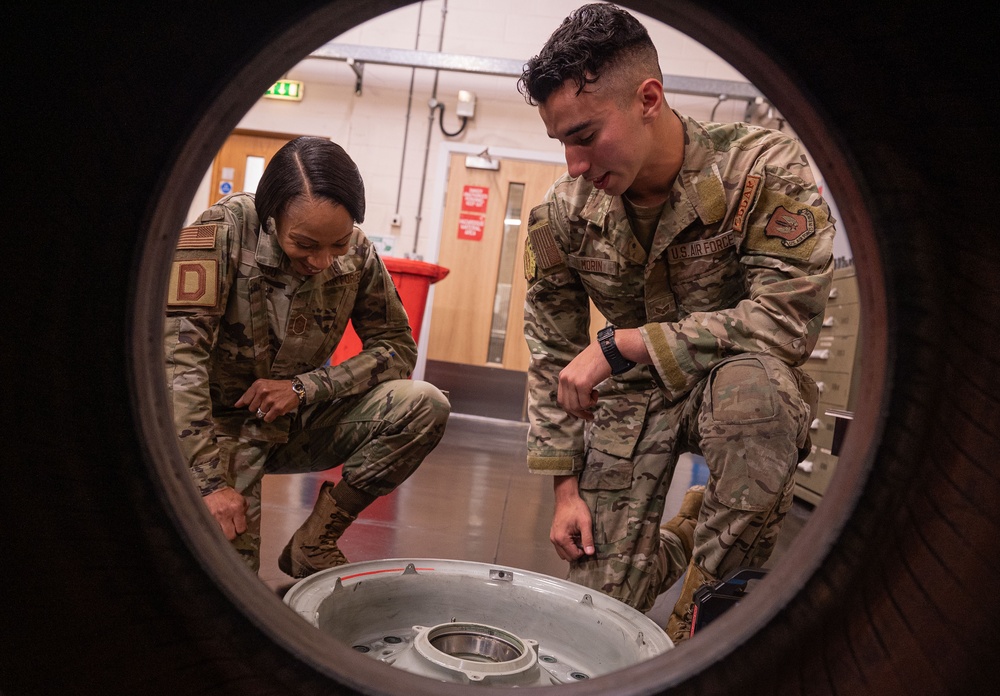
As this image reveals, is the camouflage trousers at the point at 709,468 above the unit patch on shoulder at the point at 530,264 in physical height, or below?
below

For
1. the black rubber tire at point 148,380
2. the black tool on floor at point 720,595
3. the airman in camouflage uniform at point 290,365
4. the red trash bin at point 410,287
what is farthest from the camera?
the red trash bin at point 410,287

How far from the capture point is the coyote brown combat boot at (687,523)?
149 cm

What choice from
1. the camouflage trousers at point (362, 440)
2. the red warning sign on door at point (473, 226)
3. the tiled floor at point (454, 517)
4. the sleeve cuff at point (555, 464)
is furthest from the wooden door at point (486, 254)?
the sleeve cuff at point (555, 464)

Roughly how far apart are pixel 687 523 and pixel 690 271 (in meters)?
0.60

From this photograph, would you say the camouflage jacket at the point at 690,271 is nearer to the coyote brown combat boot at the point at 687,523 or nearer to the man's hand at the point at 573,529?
the man's hand at the point at 573,529

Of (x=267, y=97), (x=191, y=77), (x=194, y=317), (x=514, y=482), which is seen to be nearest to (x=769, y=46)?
(x=191, y=77)

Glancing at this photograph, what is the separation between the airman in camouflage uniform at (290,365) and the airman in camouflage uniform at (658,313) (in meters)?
0.37

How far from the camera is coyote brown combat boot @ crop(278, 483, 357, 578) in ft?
4.49

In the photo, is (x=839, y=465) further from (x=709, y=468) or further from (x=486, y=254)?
(x=486, y=254)

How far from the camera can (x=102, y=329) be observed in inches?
16.1

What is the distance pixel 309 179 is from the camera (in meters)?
1.33

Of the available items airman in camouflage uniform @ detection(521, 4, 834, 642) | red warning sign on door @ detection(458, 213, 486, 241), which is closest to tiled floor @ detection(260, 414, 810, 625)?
airman in camouflage uniform @ detection(521, 4, 834, 642)

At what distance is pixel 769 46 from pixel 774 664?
356 millimetres

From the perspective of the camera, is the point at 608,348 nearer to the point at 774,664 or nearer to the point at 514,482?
the point at 774,664
